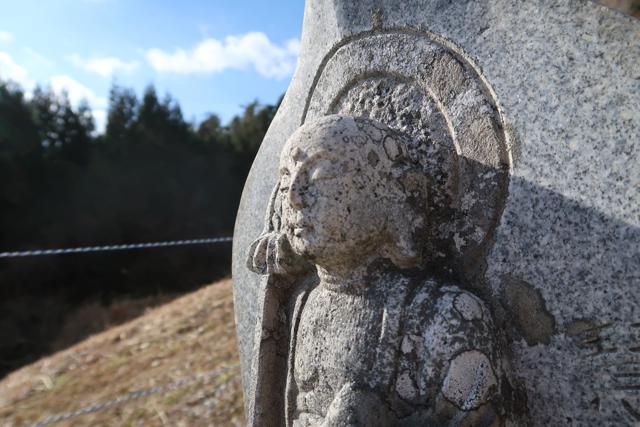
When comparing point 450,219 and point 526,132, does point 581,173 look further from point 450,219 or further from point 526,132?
point 450,219

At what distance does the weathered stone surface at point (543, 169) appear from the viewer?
139 centimetres

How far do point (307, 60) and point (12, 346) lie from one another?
8637 millimetres

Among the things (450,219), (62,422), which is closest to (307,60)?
(450,219)

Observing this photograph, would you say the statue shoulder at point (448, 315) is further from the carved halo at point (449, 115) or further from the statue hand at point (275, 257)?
the statue hand at point (275, 257)

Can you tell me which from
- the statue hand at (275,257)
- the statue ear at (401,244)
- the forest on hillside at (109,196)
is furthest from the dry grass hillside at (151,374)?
the forest on hillside at (109,196)

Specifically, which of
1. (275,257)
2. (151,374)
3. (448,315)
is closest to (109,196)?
(151,374)

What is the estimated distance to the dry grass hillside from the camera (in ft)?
13.2

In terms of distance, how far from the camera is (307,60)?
2.25 m

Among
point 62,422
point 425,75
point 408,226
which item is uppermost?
point 425,75

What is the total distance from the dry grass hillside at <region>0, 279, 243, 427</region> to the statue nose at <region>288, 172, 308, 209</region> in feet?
8.40

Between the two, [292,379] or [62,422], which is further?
[62,422]

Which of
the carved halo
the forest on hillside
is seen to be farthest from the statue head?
the forest on hillside

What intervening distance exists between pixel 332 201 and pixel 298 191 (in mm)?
97

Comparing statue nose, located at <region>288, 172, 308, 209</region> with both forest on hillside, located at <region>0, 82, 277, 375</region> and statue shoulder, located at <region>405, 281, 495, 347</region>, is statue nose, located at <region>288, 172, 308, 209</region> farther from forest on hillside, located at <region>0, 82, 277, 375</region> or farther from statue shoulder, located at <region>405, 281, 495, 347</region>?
forest on hillside, located at <region>0, 82, 277, 375</region>
